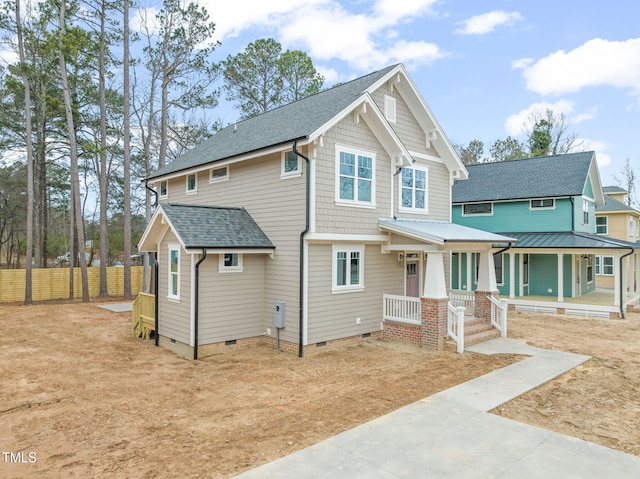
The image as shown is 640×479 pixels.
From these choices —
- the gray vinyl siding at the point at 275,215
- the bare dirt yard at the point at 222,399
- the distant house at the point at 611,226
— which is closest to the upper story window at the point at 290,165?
the gray vinyl siding at the point at 275,215

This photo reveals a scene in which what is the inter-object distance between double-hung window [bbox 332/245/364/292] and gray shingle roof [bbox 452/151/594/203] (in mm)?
13133

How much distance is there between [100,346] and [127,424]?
653 cm

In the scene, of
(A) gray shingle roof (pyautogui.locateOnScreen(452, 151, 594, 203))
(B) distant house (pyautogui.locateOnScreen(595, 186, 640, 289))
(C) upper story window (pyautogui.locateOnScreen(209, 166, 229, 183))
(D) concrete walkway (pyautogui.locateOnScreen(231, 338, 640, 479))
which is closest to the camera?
(D) concrete walkway (pyautogui.locateOnScreen(231, 338, 640, 479))

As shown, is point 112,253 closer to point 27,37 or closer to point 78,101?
point 78,101

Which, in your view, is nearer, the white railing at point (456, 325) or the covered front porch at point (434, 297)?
the white railing at point (456, 325)

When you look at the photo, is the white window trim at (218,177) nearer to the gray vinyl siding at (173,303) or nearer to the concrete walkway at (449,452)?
the gray vinyl siding at (173,303)

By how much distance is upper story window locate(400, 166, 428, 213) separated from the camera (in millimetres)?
13894

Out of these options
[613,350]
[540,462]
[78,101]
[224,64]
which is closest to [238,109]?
[224,64]

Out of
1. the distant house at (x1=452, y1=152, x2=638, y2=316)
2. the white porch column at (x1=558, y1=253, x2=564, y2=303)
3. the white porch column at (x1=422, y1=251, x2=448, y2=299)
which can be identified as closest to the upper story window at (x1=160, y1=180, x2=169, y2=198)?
the white porch column at (x1=422, y1=251, x2=448, y2=299)

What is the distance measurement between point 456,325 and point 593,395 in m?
4.08

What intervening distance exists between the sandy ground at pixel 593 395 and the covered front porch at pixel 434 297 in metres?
1.48

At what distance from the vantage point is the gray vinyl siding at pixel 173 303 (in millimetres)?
10945

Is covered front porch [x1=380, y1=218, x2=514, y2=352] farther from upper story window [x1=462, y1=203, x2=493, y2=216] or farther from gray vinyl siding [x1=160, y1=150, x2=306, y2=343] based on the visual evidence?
upper story window [x1=462, y1=203, x2=493, y2=216]

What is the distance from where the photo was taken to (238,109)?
29328 mm
